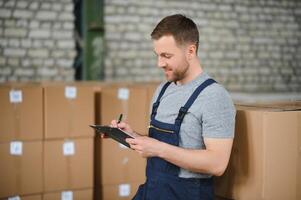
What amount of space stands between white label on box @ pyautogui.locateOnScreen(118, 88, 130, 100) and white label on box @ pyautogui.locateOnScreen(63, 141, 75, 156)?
586mm

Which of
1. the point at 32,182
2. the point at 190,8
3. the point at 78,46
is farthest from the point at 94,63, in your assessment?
the point at 32,182

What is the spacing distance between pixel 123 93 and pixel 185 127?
7.00 ft

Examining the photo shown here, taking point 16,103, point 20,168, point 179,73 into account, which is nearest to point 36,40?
point 16,103

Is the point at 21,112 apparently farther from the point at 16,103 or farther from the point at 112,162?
the point at 112,162

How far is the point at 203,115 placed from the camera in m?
1.93

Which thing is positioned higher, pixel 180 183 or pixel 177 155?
pixel 177 155

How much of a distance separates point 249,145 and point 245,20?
15.1 feet

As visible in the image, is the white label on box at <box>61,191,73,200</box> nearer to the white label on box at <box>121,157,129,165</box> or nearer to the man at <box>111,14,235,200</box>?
the white label on box at <box>121,157,129,165</box>

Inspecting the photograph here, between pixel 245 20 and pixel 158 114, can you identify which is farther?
pixel 245 20

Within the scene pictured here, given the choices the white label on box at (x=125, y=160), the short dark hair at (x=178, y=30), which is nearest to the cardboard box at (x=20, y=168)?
Answer: the white label on box at (x=125, y=160)

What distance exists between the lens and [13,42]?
5148 millimetres

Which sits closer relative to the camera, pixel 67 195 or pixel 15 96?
pixel 15 96

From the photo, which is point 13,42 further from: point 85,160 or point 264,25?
point 264,25

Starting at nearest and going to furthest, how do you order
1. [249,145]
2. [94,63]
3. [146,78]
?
[249,145] → [94,63] → [146,78]
